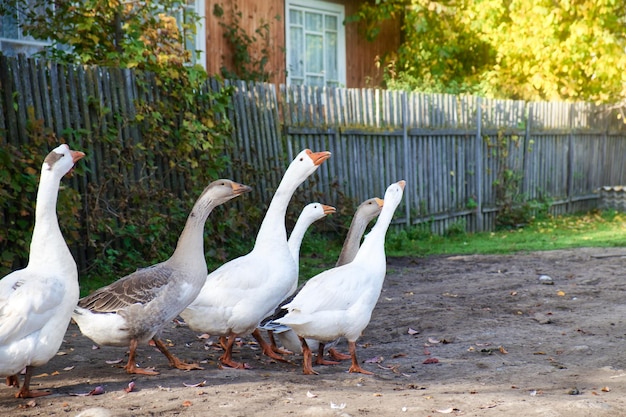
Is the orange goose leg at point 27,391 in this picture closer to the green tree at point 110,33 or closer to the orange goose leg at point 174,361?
the orange goose leg at point 174,361

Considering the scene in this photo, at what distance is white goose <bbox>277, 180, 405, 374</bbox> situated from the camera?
231 inches

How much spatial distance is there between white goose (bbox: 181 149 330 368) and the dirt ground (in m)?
0.33

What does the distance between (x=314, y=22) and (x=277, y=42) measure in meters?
1.74

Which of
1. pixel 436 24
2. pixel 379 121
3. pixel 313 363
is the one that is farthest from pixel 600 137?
pixel 313 363

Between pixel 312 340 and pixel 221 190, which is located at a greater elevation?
pixel 221 190

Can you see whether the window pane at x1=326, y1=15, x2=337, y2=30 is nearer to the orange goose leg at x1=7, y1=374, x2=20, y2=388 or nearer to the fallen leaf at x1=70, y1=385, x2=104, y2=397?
the orange goose leg at x1=7, y1=374, x2=20, y2=388

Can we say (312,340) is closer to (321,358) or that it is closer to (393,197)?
(321,358)

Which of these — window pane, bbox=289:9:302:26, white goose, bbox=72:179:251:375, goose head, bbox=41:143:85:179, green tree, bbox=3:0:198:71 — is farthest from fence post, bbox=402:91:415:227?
goose head, bbox=41:143:85:179

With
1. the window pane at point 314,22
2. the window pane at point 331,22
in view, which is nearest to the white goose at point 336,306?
the window pane at point 314,22

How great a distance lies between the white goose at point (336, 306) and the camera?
231 inches

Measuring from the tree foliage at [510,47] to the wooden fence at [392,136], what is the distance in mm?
1025

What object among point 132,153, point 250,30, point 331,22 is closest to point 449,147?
point 250,30

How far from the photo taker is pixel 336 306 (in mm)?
5934

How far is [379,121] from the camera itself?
14641 mm
